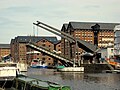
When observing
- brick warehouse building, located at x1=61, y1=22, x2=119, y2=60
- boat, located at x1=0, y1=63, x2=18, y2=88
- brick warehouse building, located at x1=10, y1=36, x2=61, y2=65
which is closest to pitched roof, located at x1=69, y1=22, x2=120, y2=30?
brick warehouse building, located at x1=61, y1=22, x2=119, y2=60

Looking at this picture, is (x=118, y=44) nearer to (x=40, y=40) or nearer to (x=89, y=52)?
(x=89, y=52)

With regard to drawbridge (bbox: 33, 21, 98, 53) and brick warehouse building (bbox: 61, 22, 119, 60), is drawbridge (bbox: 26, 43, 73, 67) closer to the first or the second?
drawbridge (bbox: 33, 21, 98, 53)

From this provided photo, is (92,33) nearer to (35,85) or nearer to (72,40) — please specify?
(72,40)

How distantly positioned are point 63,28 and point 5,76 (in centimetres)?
9329

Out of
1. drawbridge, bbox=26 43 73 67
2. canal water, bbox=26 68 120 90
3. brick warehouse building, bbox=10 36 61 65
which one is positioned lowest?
canal water, bbox=26 68 120 90

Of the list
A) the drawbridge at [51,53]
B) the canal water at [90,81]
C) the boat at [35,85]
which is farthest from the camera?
the drawbridge at [51,53]

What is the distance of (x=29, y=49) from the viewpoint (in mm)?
140500

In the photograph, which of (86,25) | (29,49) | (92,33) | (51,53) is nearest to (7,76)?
(51,53)

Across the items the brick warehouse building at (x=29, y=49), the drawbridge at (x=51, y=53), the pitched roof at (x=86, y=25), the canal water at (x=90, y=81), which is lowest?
the canal water at (x=90, y=81)

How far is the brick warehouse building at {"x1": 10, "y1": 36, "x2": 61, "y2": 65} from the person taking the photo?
137400mm

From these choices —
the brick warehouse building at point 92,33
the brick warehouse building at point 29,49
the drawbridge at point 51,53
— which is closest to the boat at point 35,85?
the drawbridge at point 51,53

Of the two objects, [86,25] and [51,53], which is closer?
[51,53]

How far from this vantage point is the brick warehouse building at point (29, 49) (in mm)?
137400

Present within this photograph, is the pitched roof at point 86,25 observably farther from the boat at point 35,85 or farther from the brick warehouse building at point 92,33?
the boat at point 35,85
